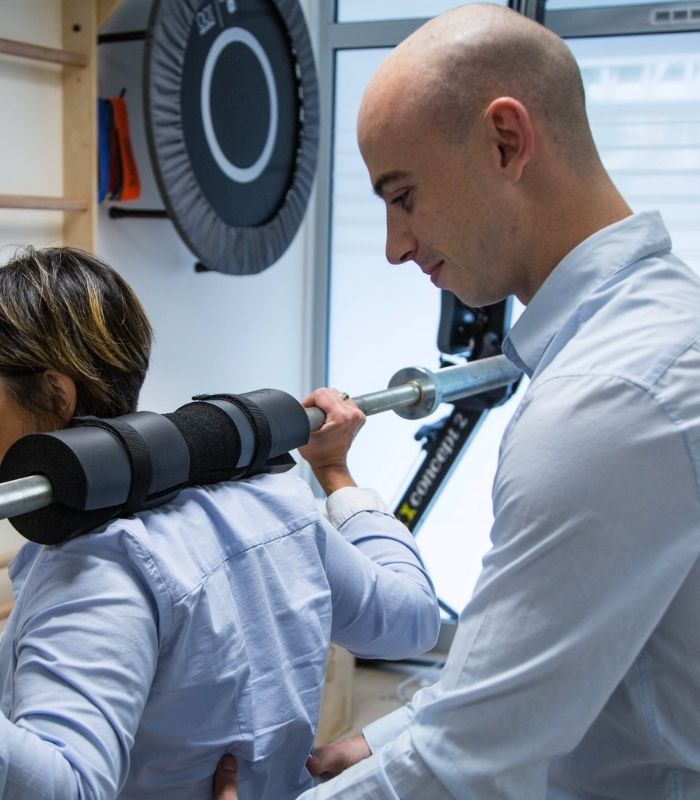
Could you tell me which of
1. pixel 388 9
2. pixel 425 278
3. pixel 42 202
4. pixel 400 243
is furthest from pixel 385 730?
pixel 388 9

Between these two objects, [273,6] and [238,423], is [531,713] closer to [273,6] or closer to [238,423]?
[238,423]

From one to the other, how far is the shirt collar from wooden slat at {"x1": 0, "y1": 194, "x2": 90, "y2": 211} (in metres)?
1.65

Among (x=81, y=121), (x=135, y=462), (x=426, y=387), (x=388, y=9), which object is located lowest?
(x=426, y=387)

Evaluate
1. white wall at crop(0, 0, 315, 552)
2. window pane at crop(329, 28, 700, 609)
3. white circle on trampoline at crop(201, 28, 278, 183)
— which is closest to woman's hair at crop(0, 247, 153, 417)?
white wall at crop(0, 0, 315, 552)

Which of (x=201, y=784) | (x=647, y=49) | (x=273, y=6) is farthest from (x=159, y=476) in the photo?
(x=647, y=49)

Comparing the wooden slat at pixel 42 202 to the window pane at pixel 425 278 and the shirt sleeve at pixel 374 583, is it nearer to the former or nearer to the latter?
the shirt sleeve at pixel 374 583

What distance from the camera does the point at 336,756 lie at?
49.8 inches

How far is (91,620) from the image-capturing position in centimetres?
92

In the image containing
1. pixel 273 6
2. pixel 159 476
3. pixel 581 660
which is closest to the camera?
pixel 581 660

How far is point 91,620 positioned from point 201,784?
10.5 inches

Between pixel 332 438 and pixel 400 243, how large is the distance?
0.41 m

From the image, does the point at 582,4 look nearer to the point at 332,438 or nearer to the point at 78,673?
the point at 332,438

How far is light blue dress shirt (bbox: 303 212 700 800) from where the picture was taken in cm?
85

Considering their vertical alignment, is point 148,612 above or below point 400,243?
below
